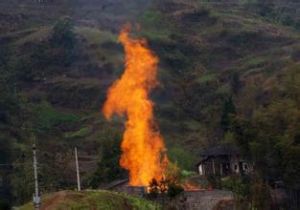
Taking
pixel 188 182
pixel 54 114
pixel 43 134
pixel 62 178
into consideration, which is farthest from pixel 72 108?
pixel 188 182

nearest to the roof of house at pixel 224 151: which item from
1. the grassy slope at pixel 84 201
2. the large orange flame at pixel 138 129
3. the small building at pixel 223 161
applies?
the small building at pixel 223 161

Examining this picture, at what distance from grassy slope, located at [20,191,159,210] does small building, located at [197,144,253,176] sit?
25225 mm

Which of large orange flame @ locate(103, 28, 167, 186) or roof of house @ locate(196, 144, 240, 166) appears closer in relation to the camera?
large orange flame @ locate(103, 28, 167, 186)

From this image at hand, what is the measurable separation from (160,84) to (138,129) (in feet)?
132

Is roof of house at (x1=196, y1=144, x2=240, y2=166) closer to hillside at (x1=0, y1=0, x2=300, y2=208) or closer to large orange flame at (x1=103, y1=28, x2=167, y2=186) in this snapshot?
hillside at (x1=0, y1=0, x2=300, y2=208)

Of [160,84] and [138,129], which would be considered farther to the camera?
[160,84]

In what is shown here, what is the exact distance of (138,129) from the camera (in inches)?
2463

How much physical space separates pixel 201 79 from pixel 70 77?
2257 centimetres

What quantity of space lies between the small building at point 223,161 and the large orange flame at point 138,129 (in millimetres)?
5002

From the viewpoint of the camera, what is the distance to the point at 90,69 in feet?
362

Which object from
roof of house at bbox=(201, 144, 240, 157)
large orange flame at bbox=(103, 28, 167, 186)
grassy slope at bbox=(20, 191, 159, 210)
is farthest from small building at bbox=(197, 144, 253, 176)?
grassy slope at bbox=(20, 191, 159, 210)

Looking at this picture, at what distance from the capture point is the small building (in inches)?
2640

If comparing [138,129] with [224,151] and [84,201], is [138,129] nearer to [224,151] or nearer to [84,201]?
[224,151]

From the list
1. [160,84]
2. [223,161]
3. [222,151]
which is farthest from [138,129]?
[160,84]
